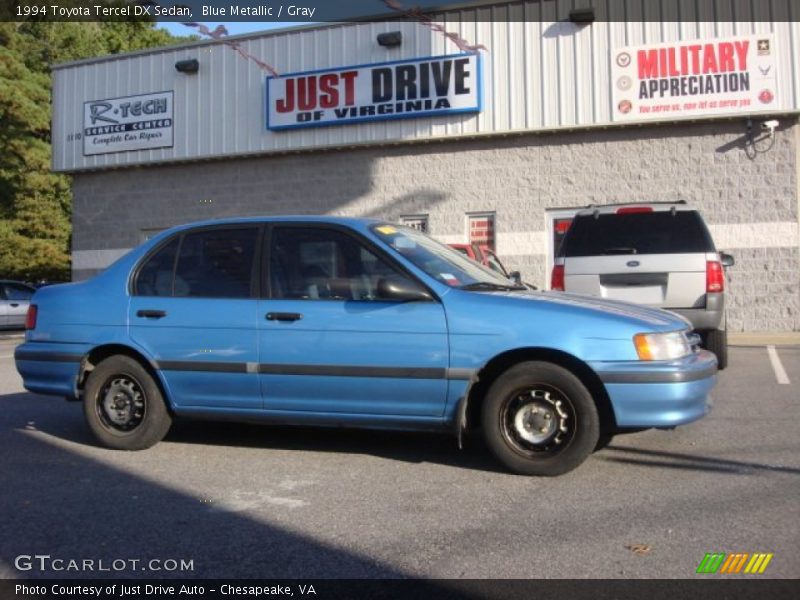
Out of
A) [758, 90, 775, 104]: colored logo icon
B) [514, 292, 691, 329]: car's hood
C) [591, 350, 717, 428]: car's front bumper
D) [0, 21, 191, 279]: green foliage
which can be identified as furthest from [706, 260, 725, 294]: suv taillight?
[0, 21, 191, 279]: green foliage

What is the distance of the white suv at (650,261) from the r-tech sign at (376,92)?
770 centimetres

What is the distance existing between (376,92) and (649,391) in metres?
12.7

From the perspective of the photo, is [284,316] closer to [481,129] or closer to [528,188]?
[528,188]

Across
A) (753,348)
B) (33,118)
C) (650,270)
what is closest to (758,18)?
(753,348)

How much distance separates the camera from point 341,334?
5137 mm

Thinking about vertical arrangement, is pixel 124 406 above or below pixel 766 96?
below

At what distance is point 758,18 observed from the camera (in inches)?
552

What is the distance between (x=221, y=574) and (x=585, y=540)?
5.69 ft

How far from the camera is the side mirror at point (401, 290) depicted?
496cm

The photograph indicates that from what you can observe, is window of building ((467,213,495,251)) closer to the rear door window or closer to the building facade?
the building facade

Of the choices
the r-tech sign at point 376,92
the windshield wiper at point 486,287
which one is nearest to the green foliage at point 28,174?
the r-tech sign at point 376,92

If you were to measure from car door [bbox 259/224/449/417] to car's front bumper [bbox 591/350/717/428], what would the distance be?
1025 millimetres

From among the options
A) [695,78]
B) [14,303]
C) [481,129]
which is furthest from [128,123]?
[695,78]

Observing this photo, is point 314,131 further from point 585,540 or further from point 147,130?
point 585,540
